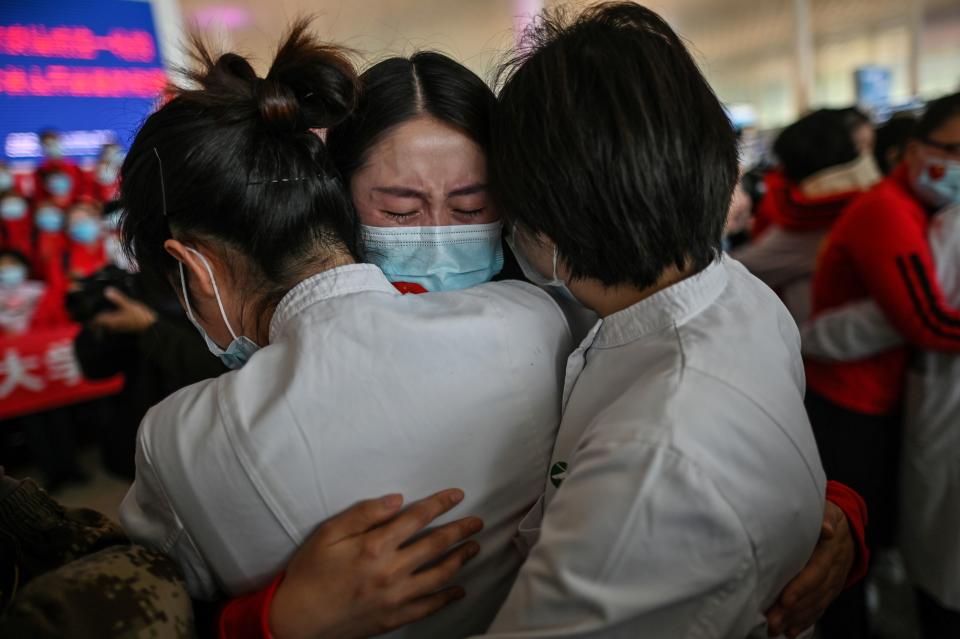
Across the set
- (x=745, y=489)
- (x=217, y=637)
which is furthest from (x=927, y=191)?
(x=217, y=637)

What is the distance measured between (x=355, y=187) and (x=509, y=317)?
0.38m

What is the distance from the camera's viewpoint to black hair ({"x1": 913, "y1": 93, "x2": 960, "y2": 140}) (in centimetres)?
182

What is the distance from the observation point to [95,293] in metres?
2.53

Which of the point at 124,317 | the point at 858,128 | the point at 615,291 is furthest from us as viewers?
the point at 858,128

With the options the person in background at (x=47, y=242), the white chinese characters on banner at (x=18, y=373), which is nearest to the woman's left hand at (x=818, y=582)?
the white chinese characters on banner at (x=18, y=373)

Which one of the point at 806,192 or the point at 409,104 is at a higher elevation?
the point at 409,104

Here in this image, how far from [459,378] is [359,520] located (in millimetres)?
200

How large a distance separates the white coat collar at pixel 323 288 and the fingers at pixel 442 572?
35 cm

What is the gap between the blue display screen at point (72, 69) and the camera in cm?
430

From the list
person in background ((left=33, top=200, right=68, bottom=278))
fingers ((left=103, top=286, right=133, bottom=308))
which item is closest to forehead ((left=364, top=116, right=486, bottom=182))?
fingers ((left=103, top=286, right=133, bottom=308))

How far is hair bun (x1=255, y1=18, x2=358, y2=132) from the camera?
1613 millimetres

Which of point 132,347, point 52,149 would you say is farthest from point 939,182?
point 52,149

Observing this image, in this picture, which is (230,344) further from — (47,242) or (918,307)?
(47,242)

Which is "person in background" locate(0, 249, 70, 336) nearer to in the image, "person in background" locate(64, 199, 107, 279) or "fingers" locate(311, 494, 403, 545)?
"person in background" locate(64, 199, 107, 279)
